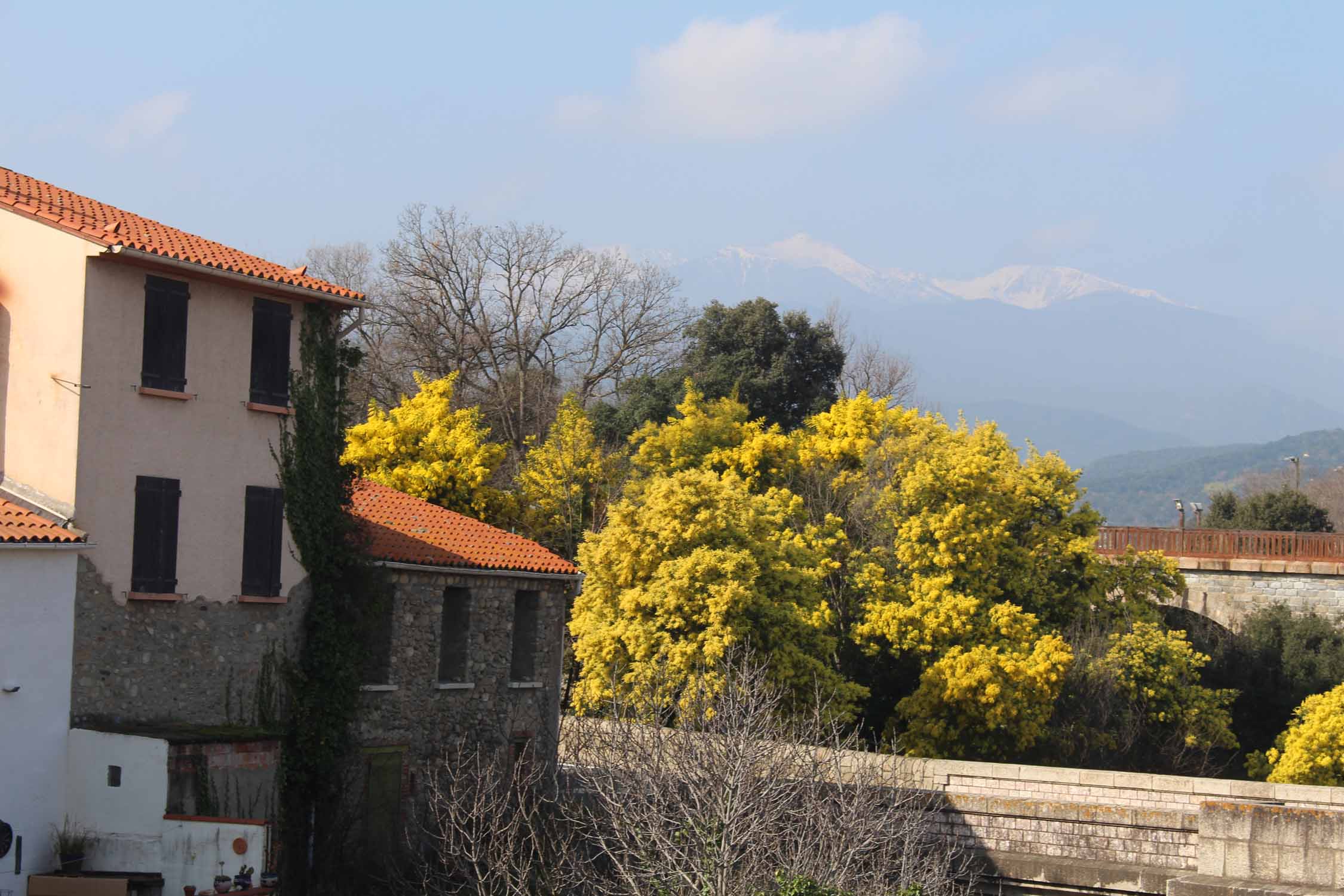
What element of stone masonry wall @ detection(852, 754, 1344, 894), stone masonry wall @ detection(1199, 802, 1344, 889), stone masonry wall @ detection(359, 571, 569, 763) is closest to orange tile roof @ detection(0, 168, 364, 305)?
stone masonry wall @ detection(359, 571, 569, 763)

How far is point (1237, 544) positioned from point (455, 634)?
2483cm

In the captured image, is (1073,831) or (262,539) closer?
(262,539)

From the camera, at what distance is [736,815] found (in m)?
14.1

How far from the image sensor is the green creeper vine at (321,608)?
20047mm

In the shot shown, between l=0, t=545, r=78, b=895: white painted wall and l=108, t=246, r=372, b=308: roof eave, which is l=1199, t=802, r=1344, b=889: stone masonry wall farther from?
l=0, t=545, r=78, b=895: white painted wall

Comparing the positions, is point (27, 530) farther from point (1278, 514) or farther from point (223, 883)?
point (1278, 514)

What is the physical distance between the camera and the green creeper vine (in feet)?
65.8

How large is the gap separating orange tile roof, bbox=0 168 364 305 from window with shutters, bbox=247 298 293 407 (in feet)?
1.67

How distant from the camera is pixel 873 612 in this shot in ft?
97.5

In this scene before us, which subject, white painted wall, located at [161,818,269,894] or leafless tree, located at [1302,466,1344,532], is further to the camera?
leafless tree, located at [1302,466,1344,532]

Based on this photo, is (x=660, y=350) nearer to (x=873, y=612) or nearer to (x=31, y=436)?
(x=873, y=612)

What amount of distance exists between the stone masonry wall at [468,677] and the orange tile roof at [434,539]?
0.94ft

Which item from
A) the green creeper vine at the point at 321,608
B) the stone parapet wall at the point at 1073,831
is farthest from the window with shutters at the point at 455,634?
the stone parapet wall at the point at 1073,831

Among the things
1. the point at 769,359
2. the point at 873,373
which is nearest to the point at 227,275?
the point at 769,359
